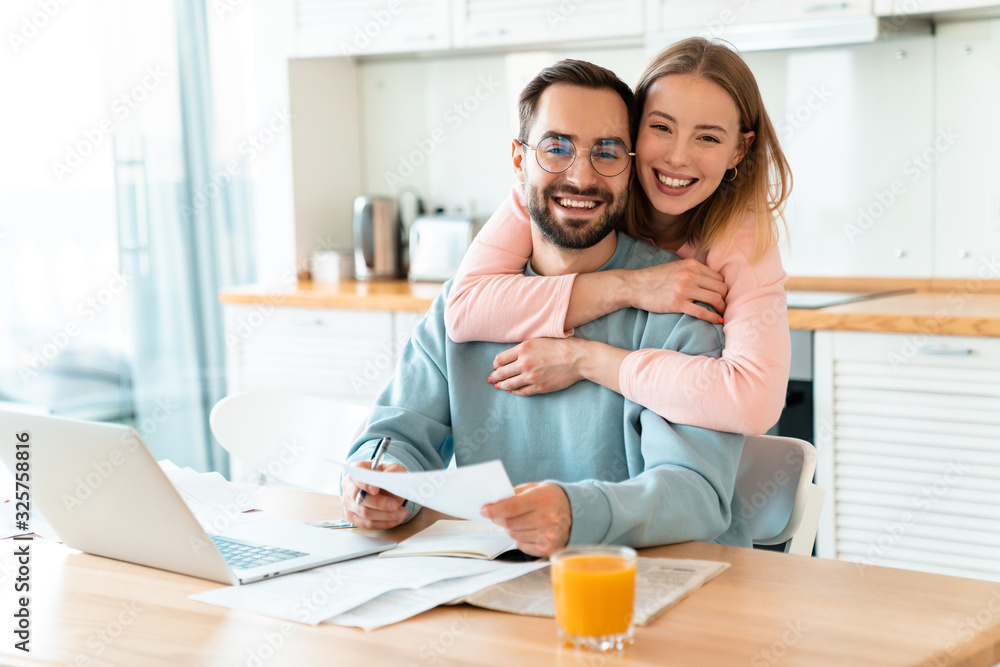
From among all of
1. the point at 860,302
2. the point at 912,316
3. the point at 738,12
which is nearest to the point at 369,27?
the point at 738,12

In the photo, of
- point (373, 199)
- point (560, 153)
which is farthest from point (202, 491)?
point (373, 199)

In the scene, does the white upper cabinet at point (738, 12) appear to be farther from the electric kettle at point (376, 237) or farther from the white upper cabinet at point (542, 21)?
the electric kettle at point (376, 237)

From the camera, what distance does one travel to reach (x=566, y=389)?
4.57 ft

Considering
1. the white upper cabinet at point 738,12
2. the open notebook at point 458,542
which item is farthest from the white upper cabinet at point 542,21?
the open notebook at point 458,542

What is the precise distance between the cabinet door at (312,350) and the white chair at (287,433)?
1068 millimetres

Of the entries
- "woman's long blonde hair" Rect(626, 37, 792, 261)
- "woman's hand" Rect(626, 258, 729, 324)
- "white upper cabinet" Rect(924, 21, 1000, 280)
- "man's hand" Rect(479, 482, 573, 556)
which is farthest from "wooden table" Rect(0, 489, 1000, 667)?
"white upper cabinet" Rect(924, 21, 1000, 280)

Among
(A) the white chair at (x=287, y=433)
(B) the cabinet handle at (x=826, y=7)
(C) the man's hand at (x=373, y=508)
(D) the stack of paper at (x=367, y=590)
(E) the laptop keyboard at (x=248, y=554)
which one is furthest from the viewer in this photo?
(B) the cabinet handle at (x=826, y=7)

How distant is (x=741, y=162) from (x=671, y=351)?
A: 0.34 meters

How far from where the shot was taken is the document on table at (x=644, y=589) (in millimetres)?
921

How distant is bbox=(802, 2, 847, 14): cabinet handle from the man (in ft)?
4.31

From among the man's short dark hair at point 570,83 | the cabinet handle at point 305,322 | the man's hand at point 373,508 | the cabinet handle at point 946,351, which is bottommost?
the man's hand at point 373,508

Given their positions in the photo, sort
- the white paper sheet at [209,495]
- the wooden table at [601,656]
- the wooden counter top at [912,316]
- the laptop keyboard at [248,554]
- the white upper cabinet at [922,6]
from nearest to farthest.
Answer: the wooden table at [601,656], the laptop keyboard at [248,554], the white paper sheet at [209,495], the wooden counter top at [912,316], the white upper cabinet at [922,6]

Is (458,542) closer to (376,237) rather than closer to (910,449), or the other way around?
(910,449)

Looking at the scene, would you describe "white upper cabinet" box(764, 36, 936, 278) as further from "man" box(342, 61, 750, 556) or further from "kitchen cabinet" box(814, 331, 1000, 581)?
"man" box(342, 61, 750, 556)
